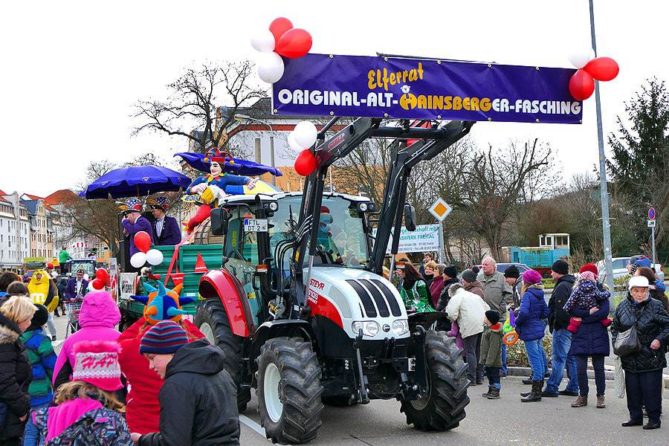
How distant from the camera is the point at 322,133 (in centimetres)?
905

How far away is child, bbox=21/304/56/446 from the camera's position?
6.51 metres

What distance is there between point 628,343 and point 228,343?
457 cm

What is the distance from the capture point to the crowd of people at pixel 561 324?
9023mm

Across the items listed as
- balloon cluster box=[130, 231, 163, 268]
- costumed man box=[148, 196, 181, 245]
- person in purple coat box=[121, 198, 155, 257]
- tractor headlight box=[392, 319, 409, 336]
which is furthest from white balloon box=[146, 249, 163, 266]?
tractor headlight box=[392, 319, 409, 336]

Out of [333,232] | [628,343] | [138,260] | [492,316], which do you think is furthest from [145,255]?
[628,343]

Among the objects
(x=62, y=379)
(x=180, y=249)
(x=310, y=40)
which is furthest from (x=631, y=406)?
(x=180, y=249)

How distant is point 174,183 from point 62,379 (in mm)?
11140

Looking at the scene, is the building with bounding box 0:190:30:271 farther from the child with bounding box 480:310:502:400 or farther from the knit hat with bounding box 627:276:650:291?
the knit hat with bounding box 627:276:650:291

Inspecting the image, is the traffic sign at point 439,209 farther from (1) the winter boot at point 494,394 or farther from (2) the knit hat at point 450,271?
(1) the winter boot at point 494,394

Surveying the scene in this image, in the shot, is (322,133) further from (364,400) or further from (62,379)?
(62,379)

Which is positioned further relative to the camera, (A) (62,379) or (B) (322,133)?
(B) (322,133)

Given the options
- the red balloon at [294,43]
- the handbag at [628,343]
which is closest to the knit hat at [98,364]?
the red balloon at [294,43]

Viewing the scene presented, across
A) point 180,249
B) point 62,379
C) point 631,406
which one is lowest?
Result: point 631,406

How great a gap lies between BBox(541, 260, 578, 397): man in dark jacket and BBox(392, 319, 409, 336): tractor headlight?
3046mm
